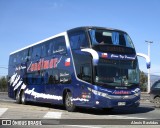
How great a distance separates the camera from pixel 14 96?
28.3 metres

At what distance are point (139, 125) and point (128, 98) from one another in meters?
Result: 5.48

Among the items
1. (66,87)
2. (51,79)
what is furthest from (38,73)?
(66,87)

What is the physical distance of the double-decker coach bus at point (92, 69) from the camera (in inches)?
691

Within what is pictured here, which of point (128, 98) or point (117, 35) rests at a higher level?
point (117, 35)

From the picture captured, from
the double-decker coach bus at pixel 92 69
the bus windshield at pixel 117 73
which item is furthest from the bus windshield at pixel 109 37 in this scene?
the bus windshield at pixel 117 73

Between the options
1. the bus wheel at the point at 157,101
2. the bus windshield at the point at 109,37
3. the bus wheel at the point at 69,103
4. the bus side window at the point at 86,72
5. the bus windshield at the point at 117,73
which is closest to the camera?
the bus windshield at the point at 117,73

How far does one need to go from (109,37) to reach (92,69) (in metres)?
2.14

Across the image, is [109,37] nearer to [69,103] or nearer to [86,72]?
[86,72]

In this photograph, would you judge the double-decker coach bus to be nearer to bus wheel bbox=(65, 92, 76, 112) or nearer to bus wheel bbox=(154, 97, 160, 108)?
bus wheel bbox=(65, 92, 76, 112)

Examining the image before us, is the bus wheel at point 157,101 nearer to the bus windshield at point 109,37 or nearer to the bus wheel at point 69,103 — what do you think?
the bus windshield at point 109,37

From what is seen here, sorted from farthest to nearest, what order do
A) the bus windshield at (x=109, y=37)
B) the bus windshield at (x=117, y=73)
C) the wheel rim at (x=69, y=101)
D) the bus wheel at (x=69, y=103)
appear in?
the wheel rim at (x=69, y=101)
the bus wheel at (x=69, y=103)
the bus windshield at (x=109, y=37)
the bus windshield at (x=117, y=73)

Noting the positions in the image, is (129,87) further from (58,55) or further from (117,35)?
(58,55)

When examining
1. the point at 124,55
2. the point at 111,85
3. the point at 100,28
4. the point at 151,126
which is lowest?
the point at 151,126

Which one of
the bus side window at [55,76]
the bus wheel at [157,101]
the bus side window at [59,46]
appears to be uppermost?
the bus side window at [59,46]
